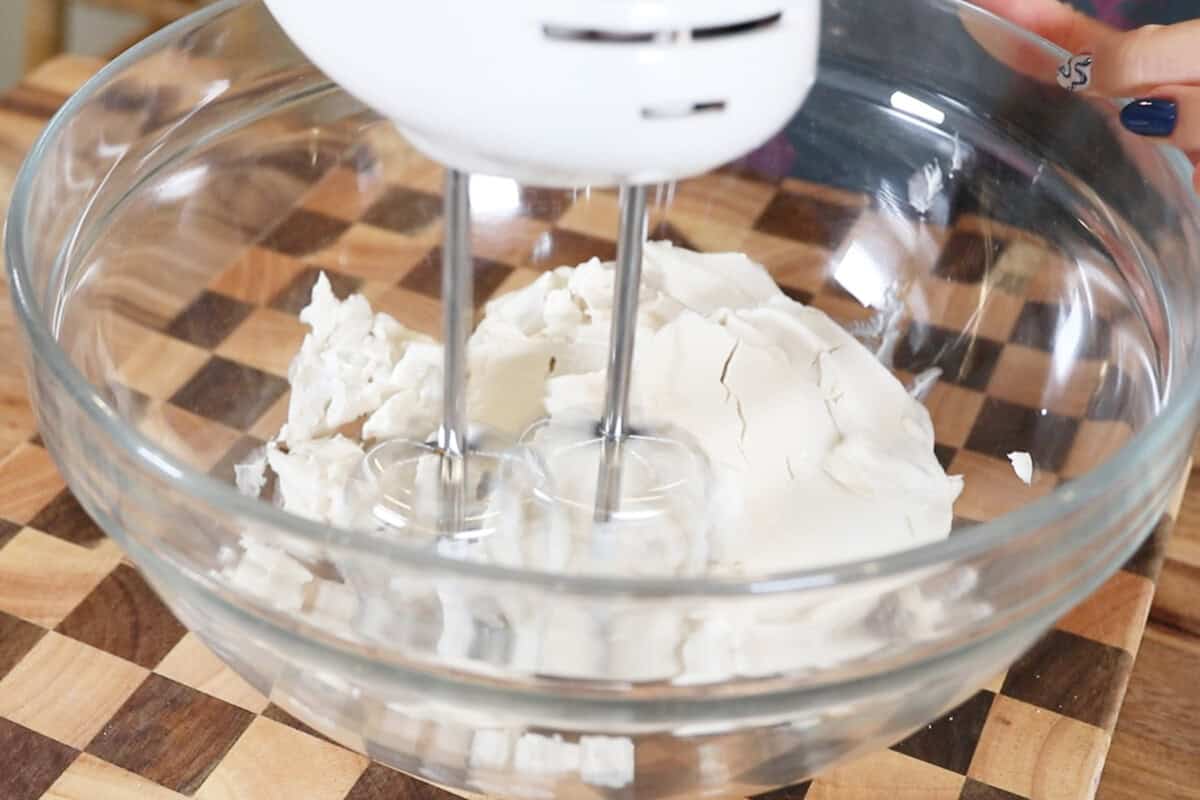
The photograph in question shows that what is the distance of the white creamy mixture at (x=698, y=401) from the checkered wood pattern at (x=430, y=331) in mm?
14

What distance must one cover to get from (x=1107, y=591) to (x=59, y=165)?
380 mm

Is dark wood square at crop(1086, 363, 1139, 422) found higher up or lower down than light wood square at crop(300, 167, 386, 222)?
higher up

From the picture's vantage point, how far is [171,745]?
17.3 inches

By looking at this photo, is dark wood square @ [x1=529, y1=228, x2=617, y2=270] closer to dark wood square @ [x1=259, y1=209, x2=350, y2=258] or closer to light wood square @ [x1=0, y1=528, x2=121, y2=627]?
dark wood square @ [x1=259, y1=209, x2=350, y2=258]

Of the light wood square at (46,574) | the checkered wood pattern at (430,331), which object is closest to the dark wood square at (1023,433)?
the checkered wood pattern at (430,331)

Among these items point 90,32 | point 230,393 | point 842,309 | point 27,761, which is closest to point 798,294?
point 842,309

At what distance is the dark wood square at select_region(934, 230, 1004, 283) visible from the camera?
1.82 feet

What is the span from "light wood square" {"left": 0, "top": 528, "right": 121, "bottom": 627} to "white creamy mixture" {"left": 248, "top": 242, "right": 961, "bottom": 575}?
6 cm

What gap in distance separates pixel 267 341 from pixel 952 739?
0.29 metres

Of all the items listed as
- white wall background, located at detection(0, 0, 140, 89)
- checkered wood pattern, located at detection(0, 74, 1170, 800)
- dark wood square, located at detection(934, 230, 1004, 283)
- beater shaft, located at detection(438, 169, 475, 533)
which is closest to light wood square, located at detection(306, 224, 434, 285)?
checkered wood pattern, located at detection(0, 74, 1170, 800)

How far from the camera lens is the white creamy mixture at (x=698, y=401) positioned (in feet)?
1.55

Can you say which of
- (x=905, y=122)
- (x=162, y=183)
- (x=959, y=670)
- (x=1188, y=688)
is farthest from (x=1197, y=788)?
(x=162, y=183)

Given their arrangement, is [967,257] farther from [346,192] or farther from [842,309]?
[346,192]

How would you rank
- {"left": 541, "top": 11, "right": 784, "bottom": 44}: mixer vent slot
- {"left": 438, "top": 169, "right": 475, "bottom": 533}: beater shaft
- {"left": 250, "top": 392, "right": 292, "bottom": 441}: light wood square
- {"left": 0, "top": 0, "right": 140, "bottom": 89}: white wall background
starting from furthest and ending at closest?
{"left": 0, "top": 0, "right": 140, "bottom": 89}: white wall background < {"left": 250, "top": 392, "right": 292, "bottom": 441}: light wood square < {"left": 438, "top": 169, "right": 475, "bottom": 533}: beater shaft < {"left": 541, "top": 11, "right": 784, "bottom": 44}: mixer vent slot
